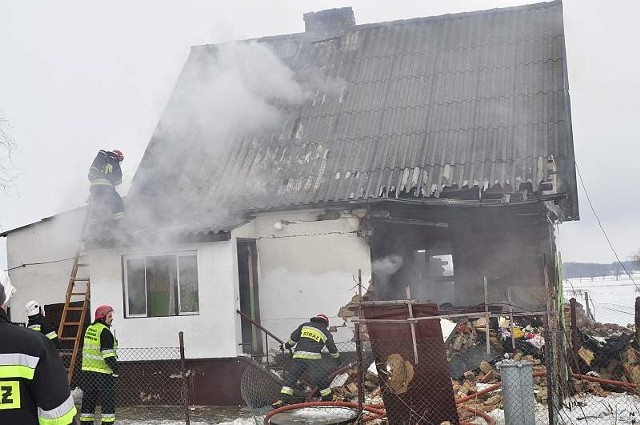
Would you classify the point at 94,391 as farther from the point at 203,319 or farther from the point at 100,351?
the point at 203,319

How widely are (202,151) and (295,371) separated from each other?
6.58 metres

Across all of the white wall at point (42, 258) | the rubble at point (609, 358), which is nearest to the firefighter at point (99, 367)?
the white wall at point (42, 258)

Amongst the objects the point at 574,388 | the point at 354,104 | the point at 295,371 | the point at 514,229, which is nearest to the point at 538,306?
the point at 514,229

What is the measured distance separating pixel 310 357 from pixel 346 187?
3.74 m

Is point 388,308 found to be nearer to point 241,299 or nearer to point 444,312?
point 444,312

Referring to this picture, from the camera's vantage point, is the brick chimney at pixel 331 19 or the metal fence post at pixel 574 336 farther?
the brick chimney at pixel 331 19

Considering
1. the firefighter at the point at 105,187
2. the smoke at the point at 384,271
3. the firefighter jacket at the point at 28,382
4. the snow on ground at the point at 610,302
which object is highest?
the firefighter at the point at 105,187

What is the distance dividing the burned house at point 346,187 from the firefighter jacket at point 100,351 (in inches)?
98.9

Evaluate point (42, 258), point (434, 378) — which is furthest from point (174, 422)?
point (42, 258)

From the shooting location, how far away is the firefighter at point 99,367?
27.9 ft

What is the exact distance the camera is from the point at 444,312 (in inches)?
429

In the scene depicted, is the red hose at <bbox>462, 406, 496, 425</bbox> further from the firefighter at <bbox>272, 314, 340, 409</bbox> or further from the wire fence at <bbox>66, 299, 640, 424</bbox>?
the firefighter at <bbox>272, 314, 340, 409</bbox>

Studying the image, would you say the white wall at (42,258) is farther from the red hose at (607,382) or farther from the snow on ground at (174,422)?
the red hose at (607,382)

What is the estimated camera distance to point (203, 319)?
1105 cm
